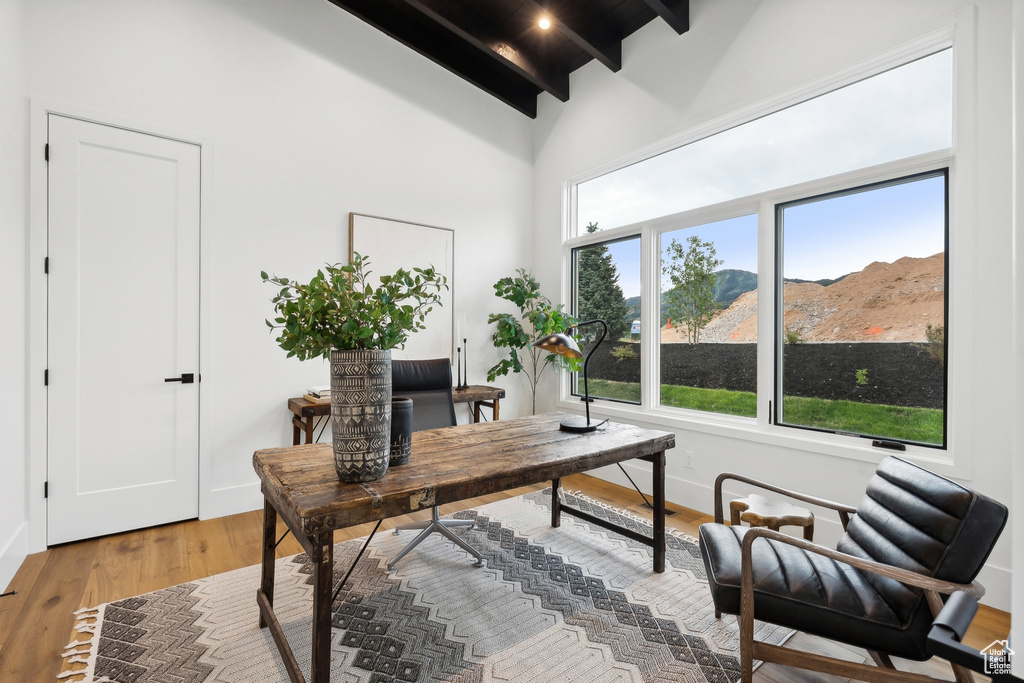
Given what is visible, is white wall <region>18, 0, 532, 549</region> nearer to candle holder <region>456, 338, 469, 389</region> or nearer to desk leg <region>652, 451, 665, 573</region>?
candle holder <region>456, 338, 469, 389</region>

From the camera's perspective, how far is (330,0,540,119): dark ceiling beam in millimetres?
3709

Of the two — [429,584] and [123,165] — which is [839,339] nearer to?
[429,584]

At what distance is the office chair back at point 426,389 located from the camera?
2.63m

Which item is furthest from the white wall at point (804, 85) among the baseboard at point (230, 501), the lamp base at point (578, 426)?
the baseboard at point (230, 501)

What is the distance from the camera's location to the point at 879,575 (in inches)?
55.3

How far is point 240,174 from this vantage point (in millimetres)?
3146

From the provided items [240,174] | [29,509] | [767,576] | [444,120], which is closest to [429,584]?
[767,576]

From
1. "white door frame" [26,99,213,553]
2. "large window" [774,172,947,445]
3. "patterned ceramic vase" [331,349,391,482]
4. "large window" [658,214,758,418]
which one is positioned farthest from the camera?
"large window" [658,214,758,418]

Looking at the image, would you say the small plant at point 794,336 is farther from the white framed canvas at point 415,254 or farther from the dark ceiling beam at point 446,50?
the dark ceiling beam at point 446,50

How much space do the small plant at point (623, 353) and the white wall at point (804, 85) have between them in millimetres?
531

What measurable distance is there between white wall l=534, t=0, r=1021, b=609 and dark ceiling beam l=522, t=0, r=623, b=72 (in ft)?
0.37

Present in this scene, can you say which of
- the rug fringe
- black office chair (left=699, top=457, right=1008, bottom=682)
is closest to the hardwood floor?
the rug fringe

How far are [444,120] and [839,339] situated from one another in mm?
3557

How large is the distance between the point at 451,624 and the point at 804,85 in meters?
3.49
